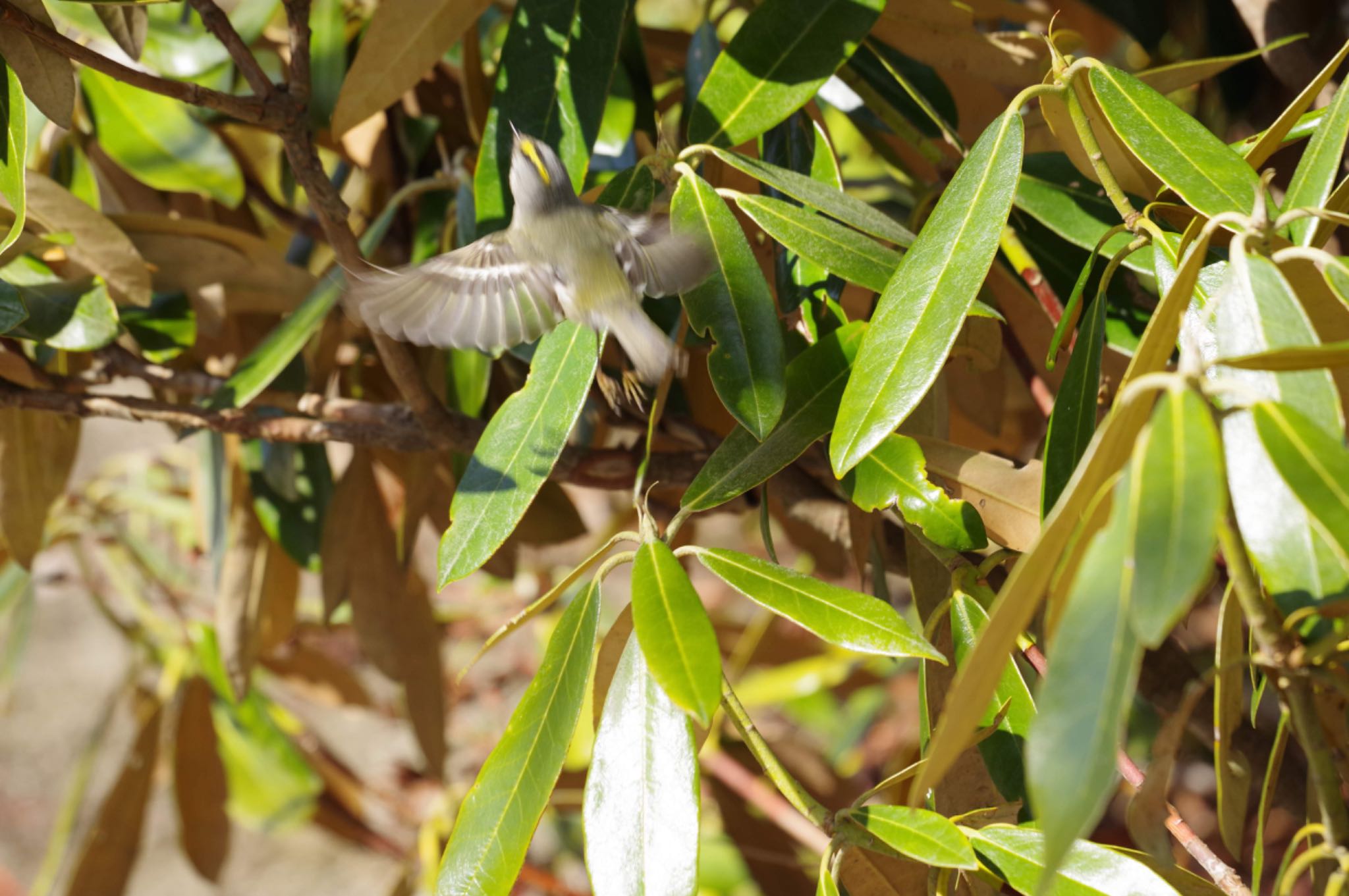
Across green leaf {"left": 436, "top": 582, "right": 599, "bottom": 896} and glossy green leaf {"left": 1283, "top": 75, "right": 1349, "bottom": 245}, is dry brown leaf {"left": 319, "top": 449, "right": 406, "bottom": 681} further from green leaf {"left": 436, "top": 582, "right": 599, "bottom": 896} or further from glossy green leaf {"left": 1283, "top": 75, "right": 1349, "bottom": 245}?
glossy green leaf {"left": 1283, "top": 75, "right": 1349, "bottom": 245}

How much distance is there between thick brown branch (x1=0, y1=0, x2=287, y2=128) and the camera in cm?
60

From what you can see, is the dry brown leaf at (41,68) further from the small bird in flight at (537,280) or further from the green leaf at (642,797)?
the green leaf at (642,797)

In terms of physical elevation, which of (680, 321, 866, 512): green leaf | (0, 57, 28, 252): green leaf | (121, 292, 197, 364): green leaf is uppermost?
(121, 292, 197, 364): green leaf

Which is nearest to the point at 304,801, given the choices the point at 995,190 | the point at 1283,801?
the point at 1283,801

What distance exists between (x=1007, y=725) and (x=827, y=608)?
138 millimetres

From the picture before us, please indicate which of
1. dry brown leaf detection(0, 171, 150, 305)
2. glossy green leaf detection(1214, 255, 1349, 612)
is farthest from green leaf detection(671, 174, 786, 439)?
dry brown leaf detection(0, 171, 150, 305)

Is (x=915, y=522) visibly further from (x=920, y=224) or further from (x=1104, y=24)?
(x=1104, y=24)

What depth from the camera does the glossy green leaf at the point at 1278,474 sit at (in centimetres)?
42

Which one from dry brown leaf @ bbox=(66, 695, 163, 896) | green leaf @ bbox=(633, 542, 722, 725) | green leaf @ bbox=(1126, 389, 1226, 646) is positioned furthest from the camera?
dry brown leaf @ bbox=(66, 695, 163, 896)

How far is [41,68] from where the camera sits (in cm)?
65

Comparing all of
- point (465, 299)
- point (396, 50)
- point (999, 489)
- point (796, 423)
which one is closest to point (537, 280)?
point (465, 299)

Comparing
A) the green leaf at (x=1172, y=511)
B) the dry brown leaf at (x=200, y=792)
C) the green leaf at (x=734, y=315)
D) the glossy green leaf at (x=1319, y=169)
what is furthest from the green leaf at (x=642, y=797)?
the dry brown leaf at (x=200, y=792)

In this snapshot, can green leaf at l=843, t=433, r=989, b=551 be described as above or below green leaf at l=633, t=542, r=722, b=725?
above

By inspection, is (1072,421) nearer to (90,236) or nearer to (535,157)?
(535,157)
